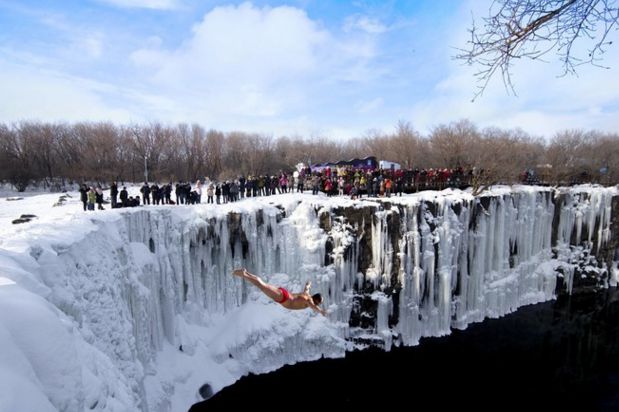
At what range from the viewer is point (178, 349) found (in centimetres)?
1123

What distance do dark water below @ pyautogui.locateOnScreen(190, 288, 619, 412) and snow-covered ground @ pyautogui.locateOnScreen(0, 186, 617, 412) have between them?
2.15 ft

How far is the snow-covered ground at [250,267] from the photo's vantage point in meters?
6.34

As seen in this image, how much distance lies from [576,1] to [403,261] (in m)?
12.9

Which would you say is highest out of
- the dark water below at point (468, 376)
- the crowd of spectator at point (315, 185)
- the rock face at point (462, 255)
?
the crowd of spectator at point (315, 185)

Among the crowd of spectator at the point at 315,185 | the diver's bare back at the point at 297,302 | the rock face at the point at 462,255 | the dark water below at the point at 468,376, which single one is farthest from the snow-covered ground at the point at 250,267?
the diver's bare back at the point at 297,302

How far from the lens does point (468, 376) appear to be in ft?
41.9

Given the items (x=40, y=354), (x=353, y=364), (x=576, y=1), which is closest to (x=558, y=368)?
(x=353, y=364)

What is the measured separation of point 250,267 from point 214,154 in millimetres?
24563

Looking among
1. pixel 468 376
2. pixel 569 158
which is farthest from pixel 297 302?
pixel 569 158

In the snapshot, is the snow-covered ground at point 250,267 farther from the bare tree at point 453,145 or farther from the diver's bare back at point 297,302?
the bare tree at point 453,145

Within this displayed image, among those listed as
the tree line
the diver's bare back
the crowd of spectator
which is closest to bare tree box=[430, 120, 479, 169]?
→ the tree line

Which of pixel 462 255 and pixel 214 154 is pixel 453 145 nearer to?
pixel 462 255

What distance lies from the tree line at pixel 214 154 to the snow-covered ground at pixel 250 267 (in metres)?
5.32

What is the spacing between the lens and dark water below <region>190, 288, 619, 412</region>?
11.4m
